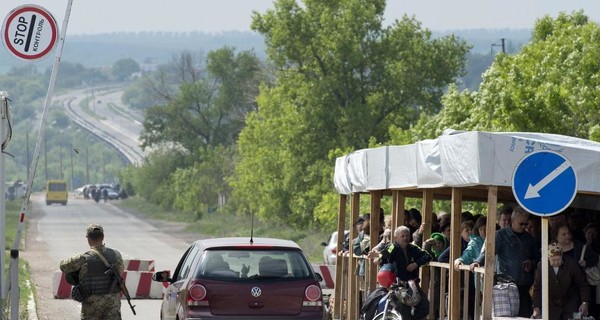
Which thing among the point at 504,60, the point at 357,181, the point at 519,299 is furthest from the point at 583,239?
the point at 504,60

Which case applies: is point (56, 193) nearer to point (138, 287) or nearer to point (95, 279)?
point (138, 287)

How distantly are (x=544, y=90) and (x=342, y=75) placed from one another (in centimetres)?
3113

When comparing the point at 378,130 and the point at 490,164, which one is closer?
the point at 490,164

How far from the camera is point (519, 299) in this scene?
16.1 meters

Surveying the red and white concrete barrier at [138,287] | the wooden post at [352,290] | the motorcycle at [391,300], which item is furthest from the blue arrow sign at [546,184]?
the red and white concrete barrier at [138,287]

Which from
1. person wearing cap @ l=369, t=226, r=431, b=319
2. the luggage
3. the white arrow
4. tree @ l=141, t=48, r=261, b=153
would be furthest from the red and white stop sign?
tree @ l=141, t=48, r=261, b=153

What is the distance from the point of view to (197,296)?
1672cm

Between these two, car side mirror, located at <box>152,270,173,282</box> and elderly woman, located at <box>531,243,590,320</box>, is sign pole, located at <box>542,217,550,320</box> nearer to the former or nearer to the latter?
elderly woman, located at <box>531,243,590,320</box>

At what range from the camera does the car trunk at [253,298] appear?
16.8m

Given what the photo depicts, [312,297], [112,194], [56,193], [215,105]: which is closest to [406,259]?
[312,297]

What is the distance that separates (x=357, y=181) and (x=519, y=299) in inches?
228

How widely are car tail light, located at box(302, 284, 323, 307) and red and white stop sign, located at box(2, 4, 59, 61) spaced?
12.2ft

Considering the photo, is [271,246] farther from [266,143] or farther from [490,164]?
[266,143]

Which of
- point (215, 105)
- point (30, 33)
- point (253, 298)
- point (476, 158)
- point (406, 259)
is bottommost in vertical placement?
point (253, 298)
